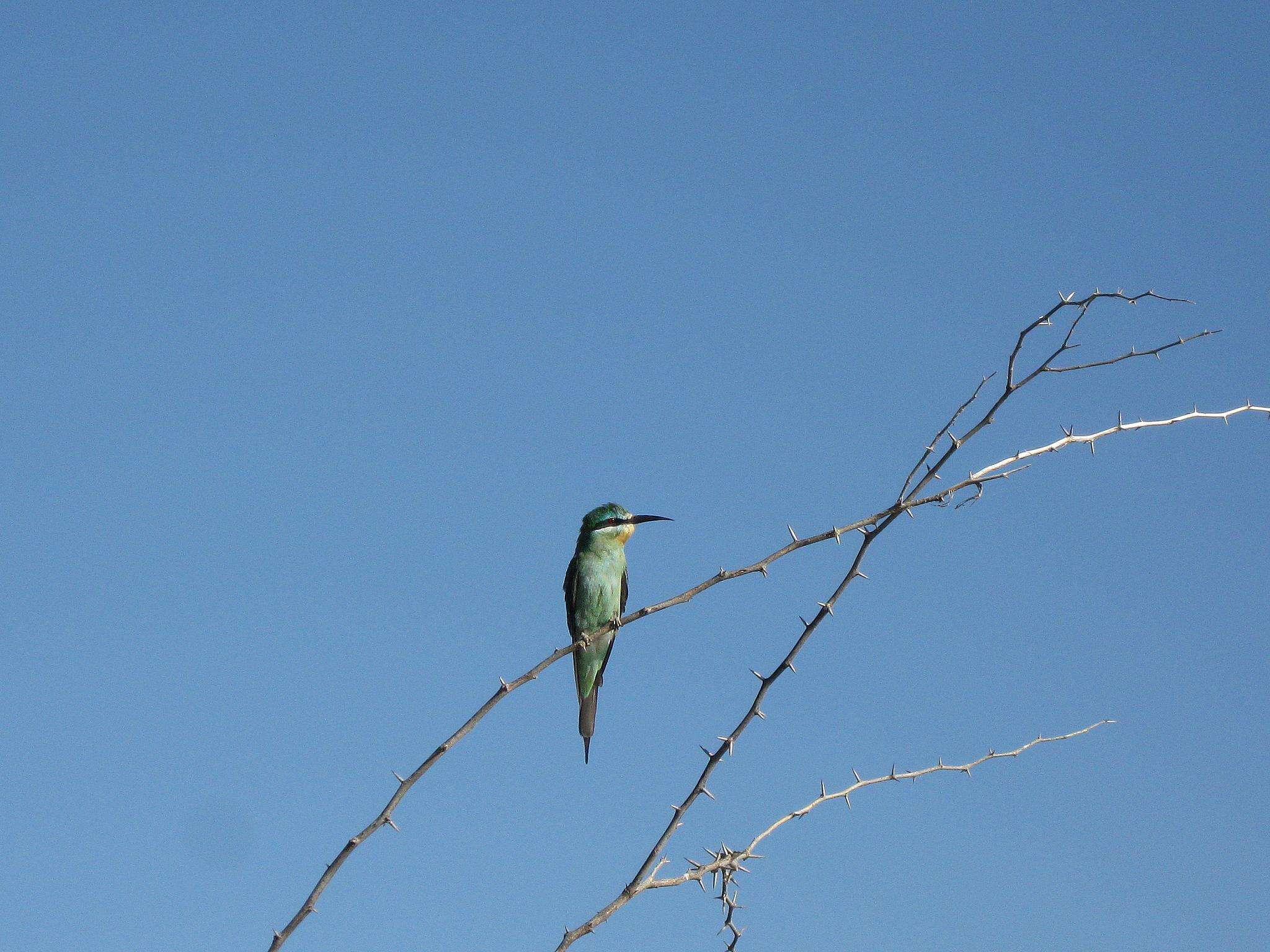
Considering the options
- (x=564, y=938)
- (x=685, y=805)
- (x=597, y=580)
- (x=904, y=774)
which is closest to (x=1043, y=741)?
(x=904, y=774)

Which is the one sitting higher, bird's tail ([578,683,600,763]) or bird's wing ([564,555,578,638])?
bird's wing ([564,555,578,638])

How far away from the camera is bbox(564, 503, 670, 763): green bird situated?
29.1 feet

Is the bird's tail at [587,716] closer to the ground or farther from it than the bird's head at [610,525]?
closer to the ground

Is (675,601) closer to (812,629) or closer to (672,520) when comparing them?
(812,629)

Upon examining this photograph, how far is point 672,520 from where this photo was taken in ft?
23.4

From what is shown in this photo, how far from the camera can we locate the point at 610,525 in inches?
351

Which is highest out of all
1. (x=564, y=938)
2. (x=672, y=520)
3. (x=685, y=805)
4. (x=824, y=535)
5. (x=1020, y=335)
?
(x=672, y=520)

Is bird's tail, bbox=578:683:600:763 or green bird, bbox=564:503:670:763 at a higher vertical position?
green bird, bbox=564:503:670:763

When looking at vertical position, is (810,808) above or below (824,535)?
below

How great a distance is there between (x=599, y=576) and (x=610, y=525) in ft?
1.31

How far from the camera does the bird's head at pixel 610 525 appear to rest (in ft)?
29.2

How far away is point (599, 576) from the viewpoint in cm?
902

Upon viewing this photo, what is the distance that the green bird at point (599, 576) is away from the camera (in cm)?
887

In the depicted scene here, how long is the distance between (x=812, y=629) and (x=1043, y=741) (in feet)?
2.90
